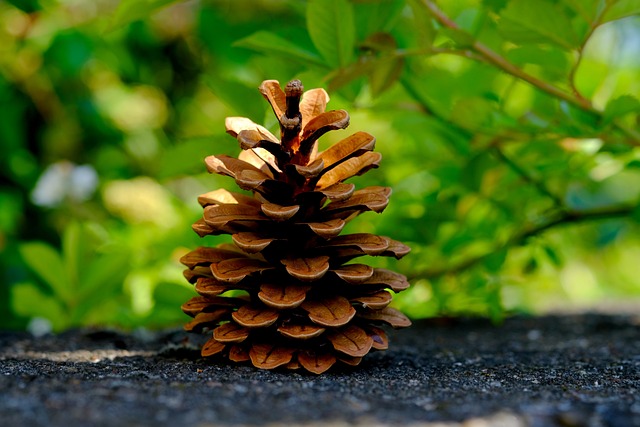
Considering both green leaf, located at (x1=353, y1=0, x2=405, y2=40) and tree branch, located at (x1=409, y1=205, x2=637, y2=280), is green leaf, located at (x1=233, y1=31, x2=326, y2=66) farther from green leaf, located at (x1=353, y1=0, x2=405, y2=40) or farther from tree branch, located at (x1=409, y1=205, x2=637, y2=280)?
tree branch, located at (x1=409, y1=205, x2=637, y2=280)

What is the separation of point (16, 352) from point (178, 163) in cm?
33

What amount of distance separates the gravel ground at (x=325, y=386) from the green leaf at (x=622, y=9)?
1.36 feet

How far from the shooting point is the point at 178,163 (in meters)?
0.92

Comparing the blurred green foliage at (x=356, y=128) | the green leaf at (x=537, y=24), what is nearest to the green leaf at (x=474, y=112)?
the blurred green foliage at (x=356, y=128)

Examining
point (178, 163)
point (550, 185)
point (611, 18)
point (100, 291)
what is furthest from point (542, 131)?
point (100, 291)

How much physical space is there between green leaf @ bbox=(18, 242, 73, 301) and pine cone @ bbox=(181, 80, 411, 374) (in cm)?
49

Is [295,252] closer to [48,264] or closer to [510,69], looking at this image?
[510,69]

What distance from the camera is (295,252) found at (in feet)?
2.60

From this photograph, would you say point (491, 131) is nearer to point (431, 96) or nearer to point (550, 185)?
point (431, 96)

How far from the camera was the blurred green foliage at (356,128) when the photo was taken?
89cm

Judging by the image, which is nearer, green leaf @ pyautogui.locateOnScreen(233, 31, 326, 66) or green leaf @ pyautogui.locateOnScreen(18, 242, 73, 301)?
green leaf @ pyautogui.locateOnScreen(233, 31, 326, 66)

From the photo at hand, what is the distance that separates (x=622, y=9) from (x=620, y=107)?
12 centimetres

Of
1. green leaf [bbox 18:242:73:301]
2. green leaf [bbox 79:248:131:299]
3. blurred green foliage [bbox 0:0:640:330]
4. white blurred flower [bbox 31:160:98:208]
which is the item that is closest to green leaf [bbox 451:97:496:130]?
blurred green foliage [bbox 0:0:640:330]

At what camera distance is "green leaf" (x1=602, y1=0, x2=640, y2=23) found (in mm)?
767
